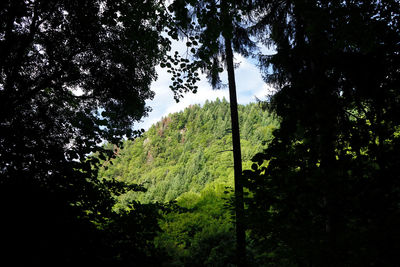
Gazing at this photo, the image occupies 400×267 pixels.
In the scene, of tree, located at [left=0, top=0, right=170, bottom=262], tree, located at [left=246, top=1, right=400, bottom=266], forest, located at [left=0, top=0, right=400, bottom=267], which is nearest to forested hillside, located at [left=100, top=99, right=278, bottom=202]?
tree, located at [left=0, top=0, right=170, bottom=262]

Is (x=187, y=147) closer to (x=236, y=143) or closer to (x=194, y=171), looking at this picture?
(x=194, y=171)

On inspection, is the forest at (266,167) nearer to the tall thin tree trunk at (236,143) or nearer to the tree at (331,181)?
the tree at (331,181)

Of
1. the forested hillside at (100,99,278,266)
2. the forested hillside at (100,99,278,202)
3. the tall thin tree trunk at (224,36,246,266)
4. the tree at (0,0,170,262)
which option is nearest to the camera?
the tree at (0,0,170,262)

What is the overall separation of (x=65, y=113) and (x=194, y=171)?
187ft

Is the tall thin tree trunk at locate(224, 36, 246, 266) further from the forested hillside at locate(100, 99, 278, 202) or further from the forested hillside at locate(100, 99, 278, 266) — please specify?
the forested hillside at locate(100, 99, 278, 202)

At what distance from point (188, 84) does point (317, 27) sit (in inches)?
84.3

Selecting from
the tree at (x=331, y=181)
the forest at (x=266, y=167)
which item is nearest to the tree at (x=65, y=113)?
the forest at (x=266, y=167)

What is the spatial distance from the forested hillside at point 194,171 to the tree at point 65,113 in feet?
1.58

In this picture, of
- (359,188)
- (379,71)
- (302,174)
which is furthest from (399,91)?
(302,174)

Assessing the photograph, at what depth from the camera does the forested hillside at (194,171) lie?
21.8 ft

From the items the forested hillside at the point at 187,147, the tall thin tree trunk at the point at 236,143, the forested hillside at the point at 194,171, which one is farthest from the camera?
the forested hillside at the point at 187,147

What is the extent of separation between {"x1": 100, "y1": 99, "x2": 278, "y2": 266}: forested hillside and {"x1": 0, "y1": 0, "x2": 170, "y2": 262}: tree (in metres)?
0.48

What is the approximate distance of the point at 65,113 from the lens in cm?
638

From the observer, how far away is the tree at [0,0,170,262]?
Result: 1555mm
